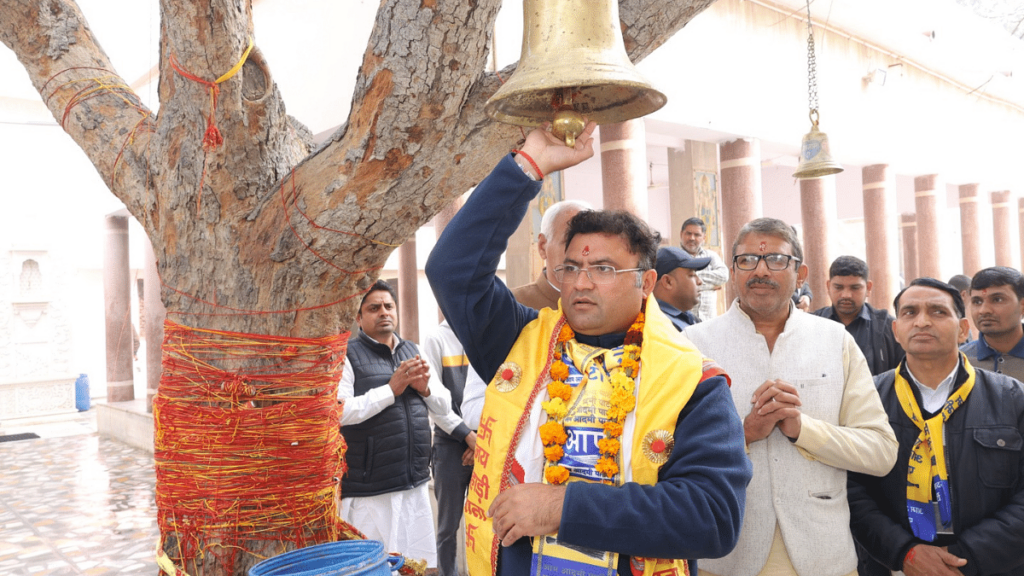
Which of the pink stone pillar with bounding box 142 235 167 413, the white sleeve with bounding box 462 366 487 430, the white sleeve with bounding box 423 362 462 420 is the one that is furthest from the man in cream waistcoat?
the pink stone pillar with bounding box 142 235 167 413

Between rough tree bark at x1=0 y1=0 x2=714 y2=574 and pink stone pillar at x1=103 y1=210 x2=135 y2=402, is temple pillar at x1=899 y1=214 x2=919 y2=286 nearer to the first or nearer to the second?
pink stone pillar at x1=103 y1=210 x2=135 y2=402

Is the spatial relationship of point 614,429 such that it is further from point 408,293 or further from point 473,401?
point 408,293

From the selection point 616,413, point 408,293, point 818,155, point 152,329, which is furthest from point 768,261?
point 152,329

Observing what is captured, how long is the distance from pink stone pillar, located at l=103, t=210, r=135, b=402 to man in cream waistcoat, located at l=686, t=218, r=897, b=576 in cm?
1255

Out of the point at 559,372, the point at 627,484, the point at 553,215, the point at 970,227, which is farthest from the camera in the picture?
the point at 970,227

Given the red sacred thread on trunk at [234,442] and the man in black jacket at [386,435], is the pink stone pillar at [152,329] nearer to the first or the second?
the man in black jacket at [386,435]

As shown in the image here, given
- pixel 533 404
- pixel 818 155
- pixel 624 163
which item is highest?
pixel 624 163

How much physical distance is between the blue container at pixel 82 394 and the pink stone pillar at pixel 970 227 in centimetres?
1700

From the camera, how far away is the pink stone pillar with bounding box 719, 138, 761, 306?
8.30 metres

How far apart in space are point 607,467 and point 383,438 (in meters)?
2.37

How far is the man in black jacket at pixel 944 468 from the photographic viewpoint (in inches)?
98.0

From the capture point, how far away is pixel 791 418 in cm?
228

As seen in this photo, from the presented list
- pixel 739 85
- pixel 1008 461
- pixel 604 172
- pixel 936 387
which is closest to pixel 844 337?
pixel 936 387

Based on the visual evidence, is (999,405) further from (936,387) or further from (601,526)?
(601,526)
